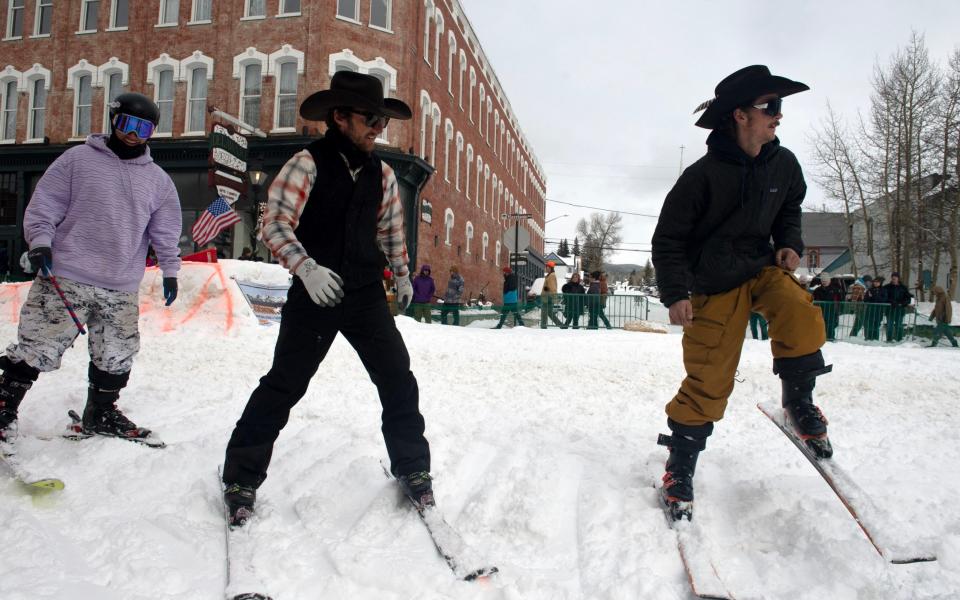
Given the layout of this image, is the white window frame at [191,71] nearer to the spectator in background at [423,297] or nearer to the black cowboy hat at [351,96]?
the spectator in background at [423,297]

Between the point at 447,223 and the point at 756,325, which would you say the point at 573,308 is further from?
the point at 447,223

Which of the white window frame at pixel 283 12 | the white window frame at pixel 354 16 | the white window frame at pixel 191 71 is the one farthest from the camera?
the white window frame at pixel 191 71

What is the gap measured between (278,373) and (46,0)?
27725 millimetres

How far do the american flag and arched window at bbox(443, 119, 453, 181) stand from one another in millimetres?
13043

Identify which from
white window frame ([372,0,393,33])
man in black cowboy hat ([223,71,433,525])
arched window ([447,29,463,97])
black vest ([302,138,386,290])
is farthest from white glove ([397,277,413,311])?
arched window ([447,29,463,97])

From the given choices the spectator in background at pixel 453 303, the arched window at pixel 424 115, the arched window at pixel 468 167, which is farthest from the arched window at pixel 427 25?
the spectator in background at pixel 453 303

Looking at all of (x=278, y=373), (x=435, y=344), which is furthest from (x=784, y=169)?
(x=435, y=344)

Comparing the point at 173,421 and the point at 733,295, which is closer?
the point at 733,295

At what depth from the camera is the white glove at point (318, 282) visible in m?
2.30

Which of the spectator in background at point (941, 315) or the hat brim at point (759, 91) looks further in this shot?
the spectator in background at point (941, 315)

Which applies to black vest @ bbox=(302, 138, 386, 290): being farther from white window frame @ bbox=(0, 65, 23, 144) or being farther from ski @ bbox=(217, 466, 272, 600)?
white window frame @ bbox=(0, 65, 23, 144)

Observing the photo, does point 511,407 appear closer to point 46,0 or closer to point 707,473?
point 707,473

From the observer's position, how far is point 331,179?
8.29 feet

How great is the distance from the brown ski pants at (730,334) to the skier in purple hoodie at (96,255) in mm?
3138
